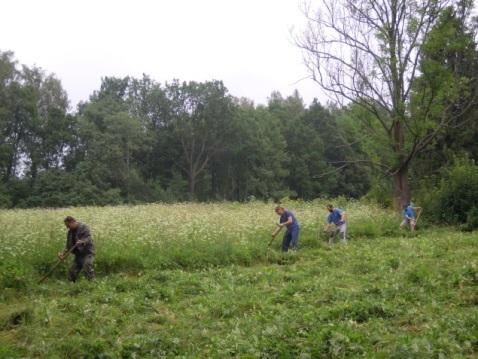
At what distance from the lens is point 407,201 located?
25672 millimetres

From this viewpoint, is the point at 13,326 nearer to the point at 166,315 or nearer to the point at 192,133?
the point at 166,315

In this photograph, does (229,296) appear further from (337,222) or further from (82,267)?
(337,222)

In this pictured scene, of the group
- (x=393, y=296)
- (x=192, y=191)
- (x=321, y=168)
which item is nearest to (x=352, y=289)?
(x=393, y=296)

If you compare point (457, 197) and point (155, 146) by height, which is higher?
point (155, 146)

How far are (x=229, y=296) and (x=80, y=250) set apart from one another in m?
4.13

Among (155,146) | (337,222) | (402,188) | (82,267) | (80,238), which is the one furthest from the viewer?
(155,146)

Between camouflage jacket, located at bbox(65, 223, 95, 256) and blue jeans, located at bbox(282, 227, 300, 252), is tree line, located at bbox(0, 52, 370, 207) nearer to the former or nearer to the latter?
blue jeans, located at bbox(282, 227, 300, 252)

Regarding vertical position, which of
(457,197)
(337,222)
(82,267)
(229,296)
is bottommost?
(229,296)

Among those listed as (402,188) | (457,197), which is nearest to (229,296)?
(457,197)

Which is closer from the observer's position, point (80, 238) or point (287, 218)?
point (80, 238)

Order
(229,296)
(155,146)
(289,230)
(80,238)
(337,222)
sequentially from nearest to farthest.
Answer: (229,296) → (80,238) → (289,230) → (337,222) → (155,146)

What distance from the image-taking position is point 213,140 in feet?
208

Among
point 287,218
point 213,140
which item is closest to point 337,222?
point 287,218

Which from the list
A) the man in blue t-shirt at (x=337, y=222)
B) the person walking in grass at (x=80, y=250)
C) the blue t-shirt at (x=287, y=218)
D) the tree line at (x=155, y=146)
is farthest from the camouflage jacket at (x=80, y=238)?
the tree line at (x=155, y=146)
